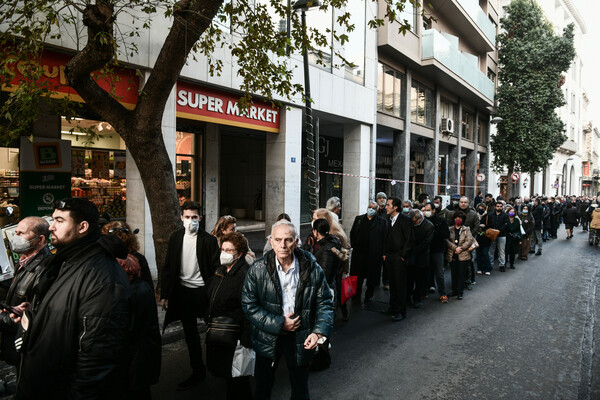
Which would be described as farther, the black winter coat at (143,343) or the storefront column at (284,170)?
the storefront column at (284,170)

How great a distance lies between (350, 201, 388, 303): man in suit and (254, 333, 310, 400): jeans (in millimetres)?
4178

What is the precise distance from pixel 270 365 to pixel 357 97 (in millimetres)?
12584

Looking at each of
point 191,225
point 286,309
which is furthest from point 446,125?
point 286,309

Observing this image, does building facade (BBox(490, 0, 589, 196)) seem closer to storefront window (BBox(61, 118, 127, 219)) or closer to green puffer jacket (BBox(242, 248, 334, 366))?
storefront window (BBox(61, 118, 127, 219))

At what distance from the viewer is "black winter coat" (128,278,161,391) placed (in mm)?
2629

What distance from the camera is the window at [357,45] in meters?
14.4

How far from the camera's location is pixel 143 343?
105 inches

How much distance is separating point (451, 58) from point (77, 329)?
68.3 feet

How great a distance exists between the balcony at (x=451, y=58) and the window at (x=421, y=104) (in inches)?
60.9

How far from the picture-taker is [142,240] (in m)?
8.41

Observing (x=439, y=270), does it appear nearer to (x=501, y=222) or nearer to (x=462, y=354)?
(x=462, y=354)

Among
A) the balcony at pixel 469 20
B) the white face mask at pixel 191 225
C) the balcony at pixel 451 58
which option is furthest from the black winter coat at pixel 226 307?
the balcony at pixel 469 20

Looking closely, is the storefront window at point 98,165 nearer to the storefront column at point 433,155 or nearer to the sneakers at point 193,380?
the sneakers at point 193,380

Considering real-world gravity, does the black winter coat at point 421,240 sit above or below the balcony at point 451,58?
below
